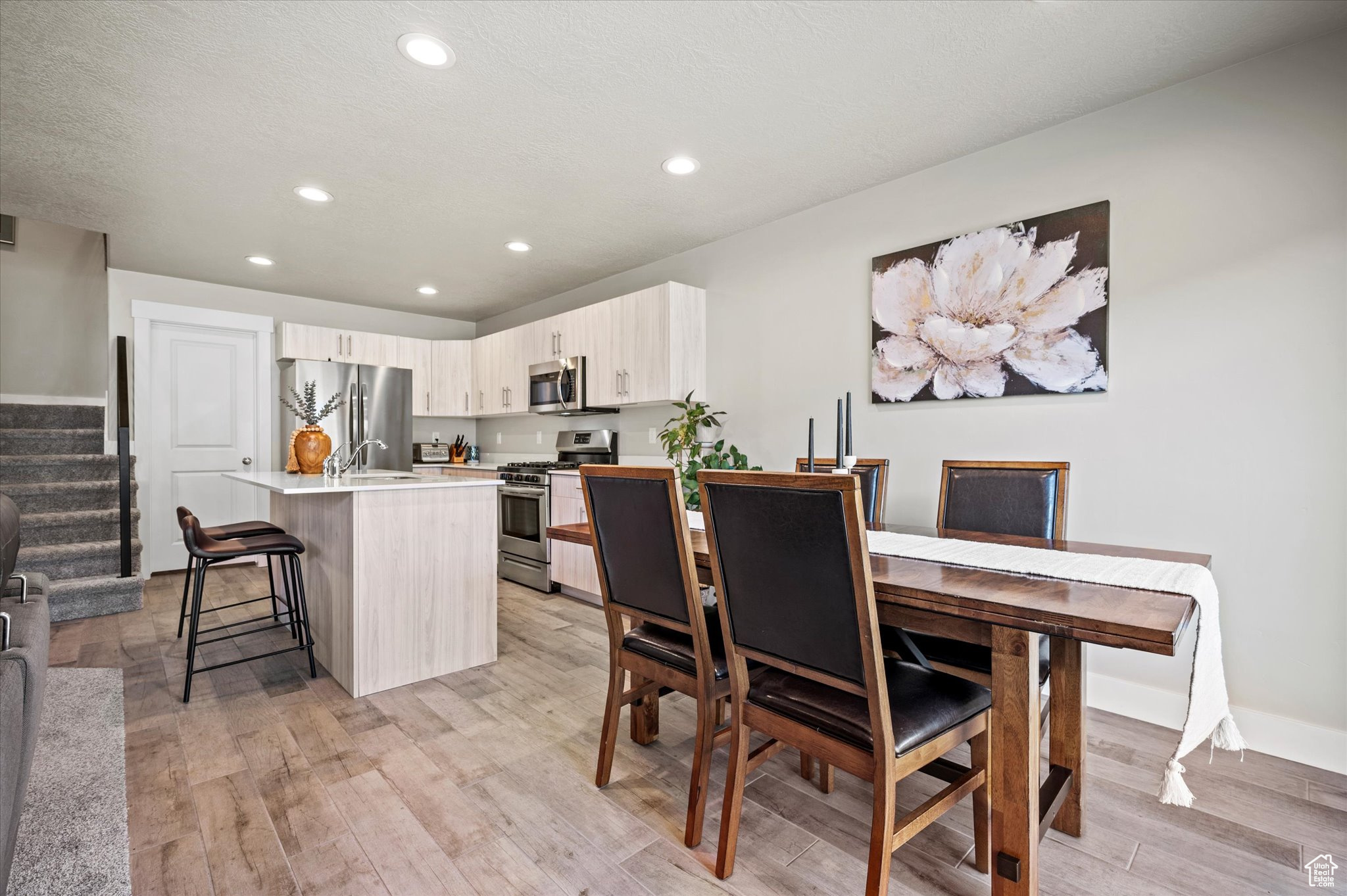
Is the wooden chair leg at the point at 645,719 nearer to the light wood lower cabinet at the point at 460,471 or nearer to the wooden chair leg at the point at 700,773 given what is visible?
the wooden chair leg at the point at 700,773

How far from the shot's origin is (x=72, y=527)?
3.93 m

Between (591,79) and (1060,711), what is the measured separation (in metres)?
2.48

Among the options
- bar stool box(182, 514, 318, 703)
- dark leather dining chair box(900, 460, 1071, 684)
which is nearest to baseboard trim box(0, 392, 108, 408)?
bar stool box(182, 514, 318, 703)

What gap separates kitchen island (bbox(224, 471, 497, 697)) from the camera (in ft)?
8.52

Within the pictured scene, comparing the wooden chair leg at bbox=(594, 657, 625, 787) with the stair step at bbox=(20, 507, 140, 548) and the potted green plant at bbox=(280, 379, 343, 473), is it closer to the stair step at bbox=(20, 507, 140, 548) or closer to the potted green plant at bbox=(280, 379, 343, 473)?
the potted green plant at bbox=(280, 379, 343, 473)

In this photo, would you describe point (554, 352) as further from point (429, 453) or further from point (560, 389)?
point (429, 453)

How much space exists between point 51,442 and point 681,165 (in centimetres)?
479

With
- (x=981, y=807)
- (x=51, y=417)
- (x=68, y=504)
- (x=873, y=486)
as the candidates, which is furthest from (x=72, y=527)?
(x=981, y=807)

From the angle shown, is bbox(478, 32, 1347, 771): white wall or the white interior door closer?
bbox(478, 32, 1347, 771): white wall

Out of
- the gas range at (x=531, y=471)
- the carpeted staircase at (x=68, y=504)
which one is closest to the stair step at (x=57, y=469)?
the carpeted staircase at (x=68, y=504)

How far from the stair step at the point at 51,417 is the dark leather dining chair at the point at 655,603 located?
16.4 ft

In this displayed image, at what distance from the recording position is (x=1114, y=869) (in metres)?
1.54

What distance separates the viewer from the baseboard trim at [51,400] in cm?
475

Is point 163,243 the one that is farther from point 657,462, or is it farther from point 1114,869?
point 1114,869
